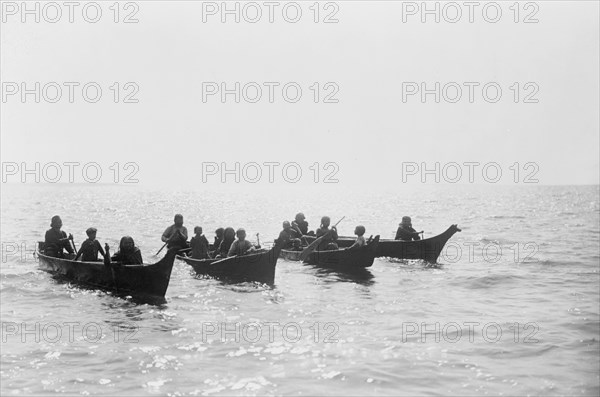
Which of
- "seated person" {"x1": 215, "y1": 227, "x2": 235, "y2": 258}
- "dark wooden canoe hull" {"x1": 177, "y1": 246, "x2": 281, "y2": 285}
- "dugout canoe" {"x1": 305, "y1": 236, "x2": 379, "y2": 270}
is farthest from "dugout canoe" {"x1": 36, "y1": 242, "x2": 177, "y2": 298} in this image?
"dugout canoe" {"x1": 305, "y1": 236, "x2": 379, "y2": 270}

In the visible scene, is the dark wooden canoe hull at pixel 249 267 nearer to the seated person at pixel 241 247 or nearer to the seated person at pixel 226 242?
the seated person at pixel 241 247

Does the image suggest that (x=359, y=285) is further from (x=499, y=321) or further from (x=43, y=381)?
(x=43, y=381)

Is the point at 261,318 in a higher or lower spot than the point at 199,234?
lower

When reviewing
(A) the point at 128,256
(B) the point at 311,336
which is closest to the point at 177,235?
(A) the point at 128,256

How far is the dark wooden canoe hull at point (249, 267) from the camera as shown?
18.0 metres

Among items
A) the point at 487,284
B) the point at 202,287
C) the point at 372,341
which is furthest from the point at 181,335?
the point at 487,284

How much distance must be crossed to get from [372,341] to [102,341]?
5.29 meters

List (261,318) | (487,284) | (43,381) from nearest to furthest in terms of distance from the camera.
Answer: (43,381)
(261,318)
(487,284)

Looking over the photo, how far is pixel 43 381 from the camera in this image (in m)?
9.90

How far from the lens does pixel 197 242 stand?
69.7 ft

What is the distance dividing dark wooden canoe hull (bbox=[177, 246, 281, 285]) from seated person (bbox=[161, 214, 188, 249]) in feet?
10.3

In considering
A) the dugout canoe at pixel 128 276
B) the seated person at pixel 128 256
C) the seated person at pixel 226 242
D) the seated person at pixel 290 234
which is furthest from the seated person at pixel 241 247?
the seated person at pixel 290 234

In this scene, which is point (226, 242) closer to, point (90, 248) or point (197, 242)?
point (197, 242)

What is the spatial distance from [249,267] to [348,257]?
432cm
